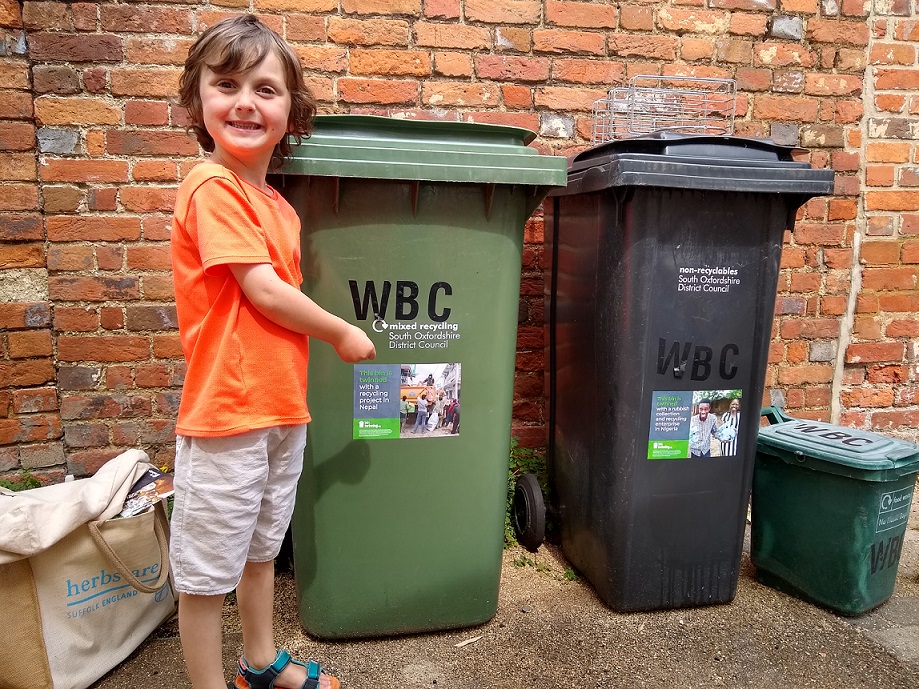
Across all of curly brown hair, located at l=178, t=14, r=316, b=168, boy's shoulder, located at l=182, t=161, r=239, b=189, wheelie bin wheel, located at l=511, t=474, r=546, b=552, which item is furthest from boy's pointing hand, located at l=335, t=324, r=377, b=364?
wheelie bin wheel, located at l=511, t=474, r=546, b=552

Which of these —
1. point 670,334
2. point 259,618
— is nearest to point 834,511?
point 670,334

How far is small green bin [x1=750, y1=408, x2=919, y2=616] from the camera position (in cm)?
226

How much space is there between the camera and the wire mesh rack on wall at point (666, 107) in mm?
2986

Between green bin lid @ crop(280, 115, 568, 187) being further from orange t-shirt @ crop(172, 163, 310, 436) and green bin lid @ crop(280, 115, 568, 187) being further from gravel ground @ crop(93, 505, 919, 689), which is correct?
gravel ground @ crop(93, 505, 919, 689)

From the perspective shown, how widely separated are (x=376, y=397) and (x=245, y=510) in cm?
55

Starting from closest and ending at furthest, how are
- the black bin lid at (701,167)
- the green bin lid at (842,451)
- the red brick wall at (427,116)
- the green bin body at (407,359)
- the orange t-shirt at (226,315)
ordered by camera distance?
the orange t-shirt at (226,315), the green bin body at (407,359), the black bin lid at (701,167), the green bin lid at (842,451), the red brick wall at (427,116)

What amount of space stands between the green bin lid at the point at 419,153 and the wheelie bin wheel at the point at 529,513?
4.41ft

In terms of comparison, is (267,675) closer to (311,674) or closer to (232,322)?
(311,674)

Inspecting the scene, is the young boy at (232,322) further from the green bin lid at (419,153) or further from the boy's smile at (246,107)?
the green bin lid at (419,153)

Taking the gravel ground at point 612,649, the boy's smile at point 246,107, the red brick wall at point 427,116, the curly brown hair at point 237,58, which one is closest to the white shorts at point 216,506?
the gravel ground at point 612,649

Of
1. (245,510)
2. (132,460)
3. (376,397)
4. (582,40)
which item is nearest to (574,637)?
(376,397)

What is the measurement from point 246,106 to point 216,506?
0.97 meters

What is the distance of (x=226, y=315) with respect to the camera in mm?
1577

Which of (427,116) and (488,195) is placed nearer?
(488,195)
